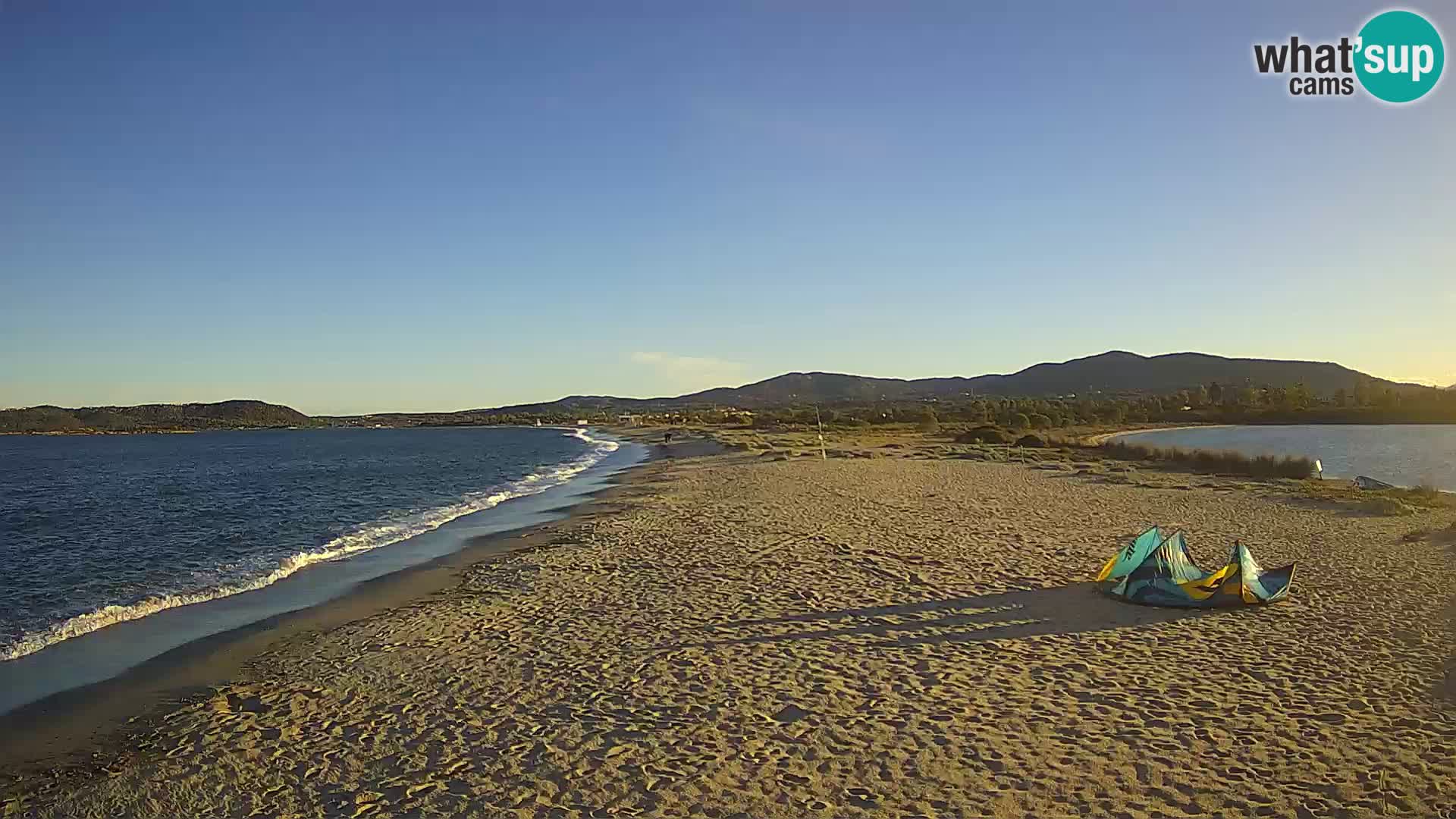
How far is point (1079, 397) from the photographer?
13412 cm

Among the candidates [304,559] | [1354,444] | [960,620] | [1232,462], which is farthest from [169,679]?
[1354,444]

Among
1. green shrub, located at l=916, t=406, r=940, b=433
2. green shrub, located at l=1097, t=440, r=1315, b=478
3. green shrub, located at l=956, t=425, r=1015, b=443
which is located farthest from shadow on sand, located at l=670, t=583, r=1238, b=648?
green shrub, located at l=916, t=406, r=940, b=433

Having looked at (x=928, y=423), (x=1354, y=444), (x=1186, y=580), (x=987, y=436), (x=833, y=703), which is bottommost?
(x=1354, y=444)

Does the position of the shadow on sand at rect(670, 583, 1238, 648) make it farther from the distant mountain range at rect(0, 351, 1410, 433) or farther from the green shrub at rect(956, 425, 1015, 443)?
the distant mountain range at rect(0, 351, 1410, 433)

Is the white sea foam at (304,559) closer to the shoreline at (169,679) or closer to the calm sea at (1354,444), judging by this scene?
the shoreline at (169,679)

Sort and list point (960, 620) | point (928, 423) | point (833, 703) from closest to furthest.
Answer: point (833, 703) → point (960, 620) → point (928, 423)

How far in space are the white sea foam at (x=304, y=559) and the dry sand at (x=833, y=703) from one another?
12.9ft

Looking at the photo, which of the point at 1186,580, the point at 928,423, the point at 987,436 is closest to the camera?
the point at 1186,580

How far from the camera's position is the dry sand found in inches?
233

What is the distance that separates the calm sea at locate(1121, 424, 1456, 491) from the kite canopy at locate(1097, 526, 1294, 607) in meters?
27.2

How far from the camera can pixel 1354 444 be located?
59.7 meters

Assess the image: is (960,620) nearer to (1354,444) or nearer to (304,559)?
(304,559)

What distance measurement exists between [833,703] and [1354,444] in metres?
66.7

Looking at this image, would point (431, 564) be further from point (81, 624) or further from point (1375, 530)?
point (1375, 530)
